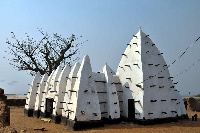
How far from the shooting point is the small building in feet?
49.8

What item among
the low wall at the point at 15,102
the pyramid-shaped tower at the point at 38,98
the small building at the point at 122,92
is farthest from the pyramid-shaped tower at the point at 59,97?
the low wall at the point at 15,102

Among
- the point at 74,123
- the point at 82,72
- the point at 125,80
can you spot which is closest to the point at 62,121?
the point at 74,123

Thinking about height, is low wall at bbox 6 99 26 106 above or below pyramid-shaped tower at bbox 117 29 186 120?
below

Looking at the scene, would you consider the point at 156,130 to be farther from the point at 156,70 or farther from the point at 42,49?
the point at 42,49

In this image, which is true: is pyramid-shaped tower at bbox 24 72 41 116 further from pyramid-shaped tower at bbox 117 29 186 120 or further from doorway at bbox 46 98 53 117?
pyramid-shaped tower at bbox 117 29 186 120

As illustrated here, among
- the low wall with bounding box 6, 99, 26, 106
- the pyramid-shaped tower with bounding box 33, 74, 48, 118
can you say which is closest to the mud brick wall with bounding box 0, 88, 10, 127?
the pyramid-shaped tower with bounding box 33, 74, 48, 118

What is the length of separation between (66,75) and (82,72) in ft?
13.3

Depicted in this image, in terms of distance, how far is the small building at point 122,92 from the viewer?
15.2 meters

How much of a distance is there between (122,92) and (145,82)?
2.53 metres

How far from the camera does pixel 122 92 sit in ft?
59.9

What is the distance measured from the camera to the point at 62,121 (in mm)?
16656

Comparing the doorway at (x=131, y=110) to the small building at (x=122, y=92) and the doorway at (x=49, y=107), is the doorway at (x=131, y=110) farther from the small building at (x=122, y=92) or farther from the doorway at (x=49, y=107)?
the doorway at (x=49, y=107)

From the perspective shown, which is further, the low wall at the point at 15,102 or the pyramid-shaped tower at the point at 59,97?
the low wall at the point at 15,102

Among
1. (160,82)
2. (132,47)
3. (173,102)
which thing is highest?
(132,47)
